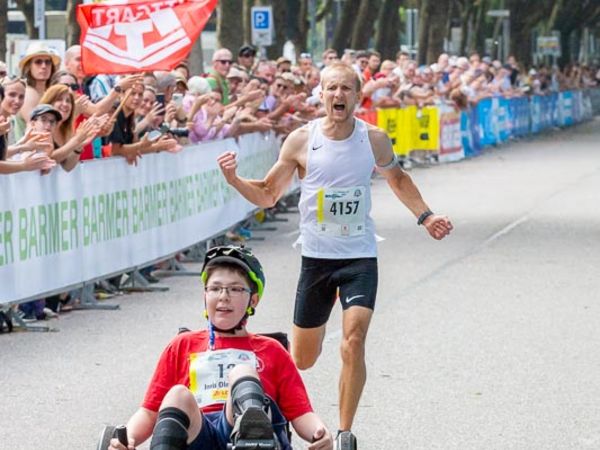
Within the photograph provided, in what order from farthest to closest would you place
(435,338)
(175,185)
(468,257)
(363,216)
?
(468,257) < (175,185) < (435,338) < (363,216)

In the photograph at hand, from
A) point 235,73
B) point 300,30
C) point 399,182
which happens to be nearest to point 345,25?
point 300,30

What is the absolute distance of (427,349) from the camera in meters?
12.1

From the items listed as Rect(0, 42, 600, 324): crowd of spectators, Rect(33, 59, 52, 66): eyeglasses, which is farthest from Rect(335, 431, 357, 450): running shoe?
Rect(33, 59, 52, 66): eyeglasses

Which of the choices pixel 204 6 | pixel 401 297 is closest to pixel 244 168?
pixel 204 6

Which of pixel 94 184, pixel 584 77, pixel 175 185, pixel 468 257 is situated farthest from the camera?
pixel 584 77

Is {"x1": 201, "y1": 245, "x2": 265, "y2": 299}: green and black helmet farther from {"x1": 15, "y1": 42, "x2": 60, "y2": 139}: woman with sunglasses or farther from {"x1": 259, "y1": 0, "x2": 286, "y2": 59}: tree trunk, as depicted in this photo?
{"x1": 259, "y1": 0, "x2": 286, "y2": 59}: tree trunk

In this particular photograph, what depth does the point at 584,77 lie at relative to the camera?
66.6m

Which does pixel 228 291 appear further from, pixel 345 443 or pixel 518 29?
pixel 518 29

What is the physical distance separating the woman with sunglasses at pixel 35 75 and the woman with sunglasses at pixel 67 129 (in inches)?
19.7

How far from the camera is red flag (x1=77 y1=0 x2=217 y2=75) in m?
16.6

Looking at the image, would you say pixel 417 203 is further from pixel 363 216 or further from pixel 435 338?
pixel 435 338

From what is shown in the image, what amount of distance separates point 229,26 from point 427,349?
21.7m

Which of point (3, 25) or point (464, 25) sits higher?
point (3, 25)

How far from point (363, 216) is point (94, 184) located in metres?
5.87
